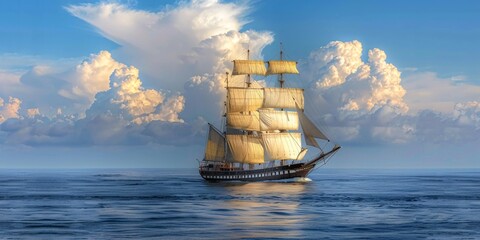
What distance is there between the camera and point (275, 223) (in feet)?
311

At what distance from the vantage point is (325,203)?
133 m

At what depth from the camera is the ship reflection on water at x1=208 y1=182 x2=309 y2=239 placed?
85656 mm

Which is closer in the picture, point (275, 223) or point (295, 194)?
point (275, 223)

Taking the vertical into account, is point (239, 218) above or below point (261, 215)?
below

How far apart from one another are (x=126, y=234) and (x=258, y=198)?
64.9 meters

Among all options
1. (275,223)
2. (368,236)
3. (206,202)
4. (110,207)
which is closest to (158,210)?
(110,207)

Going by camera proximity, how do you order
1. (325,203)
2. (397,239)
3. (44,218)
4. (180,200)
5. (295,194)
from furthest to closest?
(295,194)
(180,200)
(325,203)
(44,218)
(397,239)

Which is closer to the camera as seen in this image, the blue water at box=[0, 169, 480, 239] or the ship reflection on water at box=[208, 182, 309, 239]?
the blue water at box=[0, 169, 480, 239]

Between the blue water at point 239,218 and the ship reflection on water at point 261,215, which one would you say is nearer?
the blue water at point 239,218

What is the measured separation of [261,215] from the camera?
106688 millimetres

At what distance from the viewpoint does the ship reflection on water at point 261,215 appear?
85.7 metres

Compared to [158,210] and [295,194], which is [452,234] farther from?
[295,194]

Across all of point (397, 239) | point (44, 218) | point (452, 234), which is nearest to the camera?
point (397, 239)

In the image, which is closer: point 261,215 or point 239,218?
point 239,218
